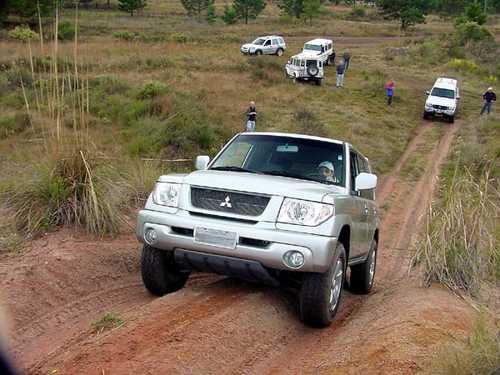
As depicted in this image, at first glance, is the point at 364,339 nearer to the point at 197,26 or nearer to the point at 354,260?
the point at 354,260

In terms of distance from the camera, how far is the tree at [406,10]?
72.5m

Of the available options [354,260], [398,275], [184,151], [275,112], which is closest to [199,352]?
[354,260]

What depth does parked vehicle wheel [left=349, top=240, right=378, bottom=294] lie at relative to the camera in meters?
7.87

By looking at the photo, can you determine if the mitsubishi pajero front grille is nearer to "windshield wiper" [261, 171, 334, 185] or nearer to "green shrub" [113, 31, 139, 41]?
"windshield wiper" [261, 171, 334, 185]

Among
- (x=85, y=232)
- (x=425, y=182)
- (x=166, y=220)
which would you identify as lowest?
(x=425, y=182)

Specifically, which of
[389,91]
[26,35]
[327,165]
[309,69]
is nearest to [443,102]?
[389,91]

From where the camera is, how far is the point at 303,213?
561cm

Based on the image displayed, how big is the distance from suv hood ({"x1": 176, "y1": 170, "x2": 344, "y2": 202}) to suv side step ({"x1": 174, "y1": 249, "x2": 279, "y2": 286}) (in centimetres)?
63

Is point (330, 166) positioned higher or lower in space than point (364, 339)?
A: higher

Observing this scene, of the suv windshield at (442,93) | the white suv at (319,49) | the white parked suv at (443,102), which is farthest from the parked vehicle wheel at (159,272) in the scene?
the white suv at (319,49)

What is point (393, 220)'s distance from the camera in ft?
49.7

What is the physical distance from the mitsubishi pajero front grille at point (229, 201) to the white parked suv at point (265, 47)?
39.8m

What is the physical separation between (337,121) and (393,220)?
11.1m

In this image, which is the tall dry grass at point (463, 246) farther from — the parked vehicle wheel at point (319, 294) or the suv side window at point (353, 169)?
the parked vehicle wheel at point (319, 294)
